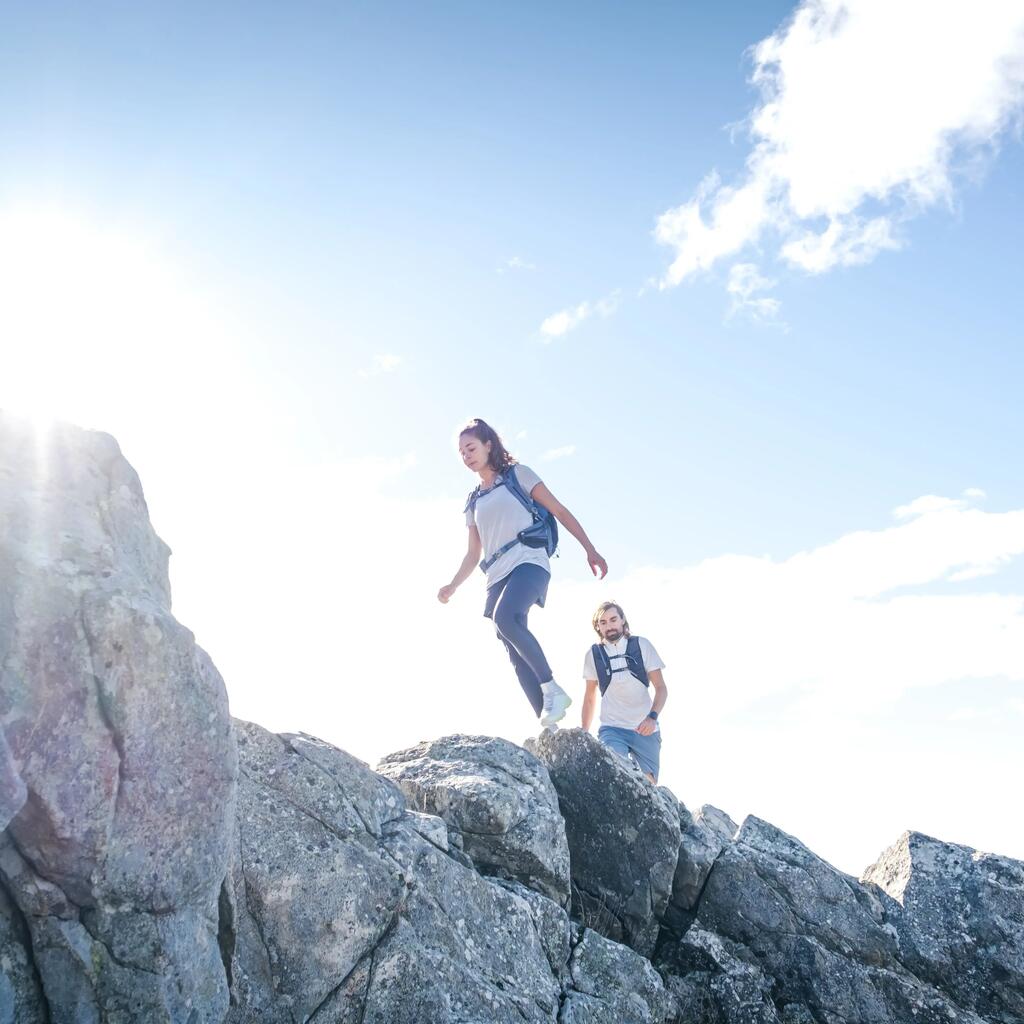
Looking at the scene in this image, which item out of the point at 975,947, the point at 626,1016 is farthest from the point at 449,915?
the point at 975,947

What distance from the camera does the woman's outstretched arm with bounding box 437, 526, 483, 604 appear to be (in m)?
13.0

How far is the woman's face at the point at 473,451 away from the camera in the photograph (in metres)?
12.4

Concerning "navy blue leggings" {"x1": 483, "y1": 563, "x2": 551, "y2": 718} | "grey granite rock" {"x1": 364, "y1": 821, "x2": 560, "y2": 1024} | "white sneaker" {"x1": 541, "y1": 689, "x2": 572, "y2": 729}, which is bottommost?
"grey granite rock" {"x1": 364, "y1": 821, "x2": 560, "y2": 1024}

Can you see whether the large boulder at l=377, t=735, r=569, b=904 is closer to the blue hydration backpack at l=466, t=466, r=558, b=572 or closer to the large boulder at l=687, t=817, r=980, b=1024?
the large boulder at l=687, t=817, r=980, b=1024

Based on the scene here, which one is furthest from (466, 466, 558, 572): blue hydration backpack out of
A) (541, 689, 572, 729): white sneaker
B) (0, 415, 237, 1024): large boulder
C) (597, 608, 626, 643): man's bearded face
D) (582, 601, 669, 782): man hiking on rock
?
(0, 415, 237, 1024): large boulder

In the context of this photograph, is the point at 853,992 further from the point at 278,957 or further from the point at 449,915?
the point at 278,957

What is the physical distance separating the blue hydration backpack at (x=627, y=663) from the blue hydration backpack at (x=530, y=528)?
100 inches

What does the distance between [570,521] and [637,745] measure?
12.8ft

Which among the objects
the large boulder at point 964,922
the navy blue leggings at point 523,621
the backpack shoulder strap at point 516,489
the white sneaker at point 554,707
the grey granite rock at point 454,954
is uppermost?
the backpack shoulder strap at point 516,489

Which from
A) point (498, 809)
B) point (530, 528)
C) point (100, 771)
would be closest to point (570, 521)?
point (530, 528)

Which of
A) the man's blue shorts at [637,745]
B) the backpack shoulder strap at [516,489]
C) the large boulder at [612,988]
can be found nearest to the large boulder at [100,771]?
the large boulder at [612,988]

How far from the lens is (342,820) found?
25.9 ft

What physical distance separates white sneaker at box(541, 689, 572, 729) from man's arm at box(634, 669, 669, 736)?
2182 mm

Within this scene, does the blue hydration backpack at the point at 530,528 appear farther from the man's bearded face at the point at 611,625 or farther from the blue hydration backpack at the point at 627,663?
the blue hydration backpack at the point at 627,663
